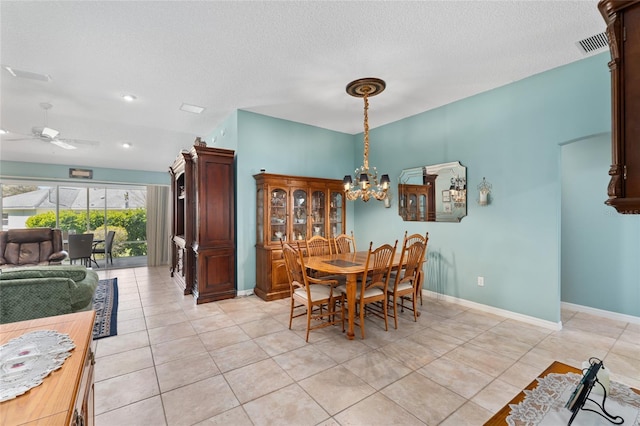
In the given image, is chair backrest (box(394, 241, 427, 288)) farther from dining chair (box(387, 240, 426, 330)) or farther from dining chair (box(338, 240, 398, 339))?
dining chair (box(338, 240, 398, 339))

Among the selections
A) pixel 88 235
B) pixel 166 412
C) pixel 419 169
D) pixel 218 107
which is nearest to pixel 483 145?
pixel 419 169

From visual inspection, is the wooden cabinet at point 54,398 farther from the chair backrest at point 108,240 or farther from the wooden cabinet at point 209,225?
the chair backrest at point 108,240

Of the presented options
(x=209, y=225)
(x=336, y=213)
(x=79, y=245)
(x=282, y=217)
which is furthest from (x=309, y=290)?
(x=79, y=245)

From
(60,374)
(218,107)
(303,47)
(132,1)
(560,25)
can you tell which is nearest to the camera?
(60,374)

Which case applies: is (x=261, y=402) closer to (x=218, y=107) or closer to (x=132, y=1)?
(x=132, y=1)

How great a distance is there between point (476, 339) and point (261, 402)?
228 centimetres

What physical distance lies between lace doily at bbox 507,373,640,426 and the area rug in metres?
3.30

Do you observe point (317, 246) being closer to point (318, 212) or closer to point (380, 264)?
point (318, 212)

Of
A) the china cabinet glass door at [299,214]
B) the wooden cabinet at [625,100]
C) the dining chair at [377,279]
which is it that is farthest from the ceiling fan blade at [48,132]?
the wooden cabinet at [625,100]

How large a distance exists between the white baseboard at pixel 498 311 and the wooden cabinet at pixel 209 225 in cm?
321

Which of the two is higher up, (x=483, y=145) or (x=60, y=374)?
(x=483, y=145)

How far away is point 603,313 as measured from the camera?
359cm

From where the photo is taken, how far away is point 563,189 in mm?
3982

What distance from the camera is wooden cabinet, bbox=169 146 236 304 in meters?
4.26
